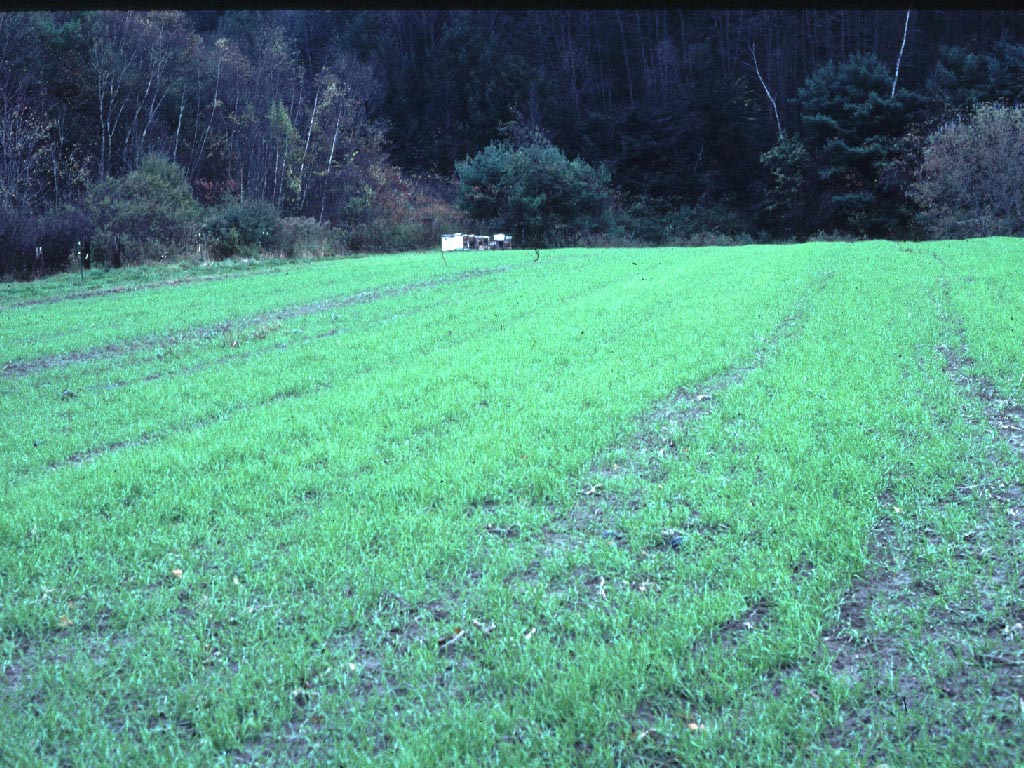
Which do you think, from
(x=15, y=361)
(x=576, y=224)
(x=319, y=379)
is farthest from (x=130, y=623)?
(x=576, y=224)

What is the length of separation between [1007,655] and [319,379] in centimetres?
711

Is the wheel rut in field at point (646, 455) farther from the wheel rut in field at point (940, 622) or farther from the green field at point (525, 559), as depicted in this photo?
the wheel rut in field at point (940, 622)

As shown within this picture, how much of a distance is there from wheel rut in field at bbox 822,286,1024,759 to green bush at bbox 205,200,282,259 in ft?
89.8

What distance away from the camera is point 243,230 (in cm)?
2972

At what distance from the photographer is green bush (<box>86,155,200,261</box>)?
25.8 meters

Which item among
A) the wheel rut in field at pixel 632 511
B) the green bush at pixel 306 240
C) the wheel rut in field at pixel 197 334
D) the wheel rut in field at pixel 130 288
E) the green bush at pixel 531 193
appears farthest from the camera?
the green bush at pixel 531 193

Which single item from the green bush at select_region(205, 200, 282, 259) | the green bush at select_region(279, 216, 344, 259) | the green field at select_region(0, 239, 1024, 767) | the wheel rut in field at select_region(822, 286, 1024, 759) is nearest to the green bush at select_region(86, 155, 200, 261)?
the green bush at select_region(205, 200, 282, 259)

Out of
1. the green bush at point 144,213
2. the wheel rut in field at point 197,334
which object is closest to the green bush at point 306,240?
the green bush at point 144,213

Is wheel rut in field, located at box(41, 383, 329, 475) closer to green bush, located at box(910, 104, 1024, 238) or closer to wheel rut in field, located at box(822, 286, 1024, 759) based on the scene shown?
wheel rut in field, located at box(822, 286, 1024, 759)

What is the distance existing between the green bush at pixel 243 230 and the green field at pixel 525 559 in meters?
20.1

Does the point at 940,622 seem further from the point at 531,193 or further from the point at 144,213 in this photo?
the point at 531,193

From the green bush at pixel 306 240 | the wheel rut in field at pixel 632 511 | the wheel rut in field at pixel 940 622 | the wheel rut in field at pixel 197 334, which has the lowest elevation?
the wheel rut in field at pixel 940 622

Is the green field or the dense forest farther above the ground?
the dense forest

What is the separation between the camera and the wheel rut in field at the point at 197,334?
414 inches
